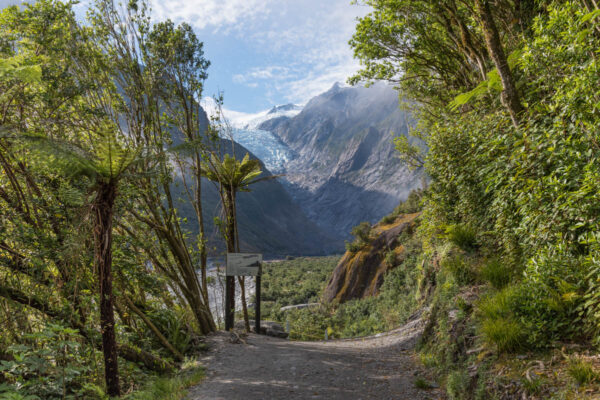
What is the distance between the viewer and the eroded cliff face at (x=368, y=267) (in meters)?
18.2

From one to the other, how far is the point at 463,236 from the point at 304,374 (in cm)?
348

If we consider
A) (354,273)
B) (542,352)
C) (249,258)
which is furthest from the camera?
(354,273)

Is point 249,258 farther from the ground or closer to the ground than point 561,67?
closer to the ground

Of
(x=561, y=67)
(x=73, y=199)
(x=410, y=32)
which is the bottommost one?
(x=73, y=199)

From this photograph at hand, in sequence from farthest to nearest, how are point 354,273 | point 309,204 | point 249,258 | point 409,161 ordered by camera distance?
point 309,204 → point 354,273 → point 409,161 → point 249,258

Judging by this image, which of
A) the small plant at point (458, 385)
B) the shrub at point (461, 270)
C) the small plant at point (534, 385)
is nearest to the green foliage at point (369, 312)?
the shrub at point (461, 270)

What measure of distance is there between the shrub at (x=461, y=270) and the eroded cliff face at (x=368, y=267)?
12.8m

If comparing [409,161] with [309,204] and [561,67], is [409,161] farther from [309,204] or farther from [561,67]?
[309,204]

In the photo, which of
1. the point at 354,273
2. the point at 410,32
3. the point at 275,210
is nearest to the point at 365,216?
the point at 275,210

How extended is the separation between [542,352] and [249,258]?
6.08 m

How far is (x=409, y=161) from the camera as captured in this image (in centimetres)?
1263

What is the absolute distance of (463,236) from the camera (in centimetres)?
522

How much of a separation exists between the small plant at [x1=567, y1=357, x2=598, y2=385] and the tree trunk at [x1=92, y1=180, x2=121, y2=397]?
4.30m

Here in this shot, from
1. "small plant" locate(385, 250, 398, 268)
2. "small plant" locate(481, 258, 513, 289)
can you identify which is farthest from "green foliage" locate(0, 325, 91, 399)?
"small plant" locate(385, 250, 398, 268)
